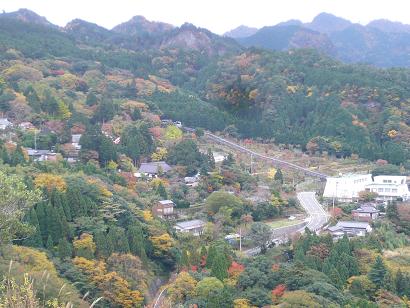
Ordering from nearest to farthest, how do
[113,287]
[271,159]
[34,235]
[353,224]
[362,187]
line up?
[113,287]
[34,235]
[353,224]
[362,187]
[271,159]

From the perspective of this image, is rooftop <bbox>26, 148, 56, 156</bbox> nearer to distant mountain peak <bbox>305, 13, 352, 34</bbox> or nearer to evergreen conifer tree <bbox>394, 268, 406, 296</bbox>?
evergreen conifer tree <bbox>394, 268, 406, 296</bbox>

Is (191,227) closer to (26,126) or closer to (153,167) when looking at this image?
(153,167)

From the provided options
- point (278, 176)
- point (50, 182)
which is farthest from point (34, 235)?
point (278, 176)

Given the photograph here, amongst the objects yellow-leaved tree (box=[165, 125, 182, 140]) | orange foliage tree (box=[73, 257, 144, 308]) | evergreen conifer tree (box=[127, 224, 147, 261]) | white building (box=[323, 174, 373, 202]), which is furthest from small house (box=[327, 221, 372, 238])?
yellow-leaved tree (box=[165, 125, 182, 140])

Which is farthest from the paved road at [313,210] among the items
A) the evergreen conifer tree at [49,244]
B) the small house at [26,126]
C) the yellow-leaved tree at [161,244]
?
the small house at [26,126]

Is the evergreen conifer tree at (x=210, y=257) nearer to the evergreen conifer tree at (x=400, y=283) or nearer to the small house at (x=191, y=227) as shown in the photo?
the small house at (x=191, y=227)

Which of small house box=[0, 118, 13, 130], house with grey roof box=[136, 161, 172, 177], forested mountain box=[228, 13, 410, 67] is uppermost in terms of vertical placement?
forested mountain box=[228, 13, 410, 67]
